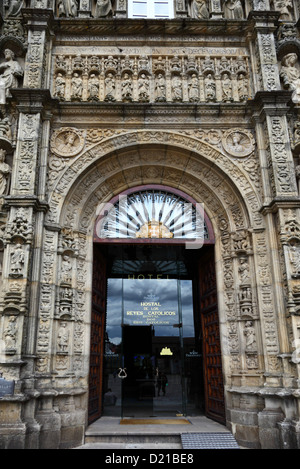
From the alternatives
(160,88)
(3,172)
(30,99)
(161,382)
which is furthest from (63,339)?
(160,88)

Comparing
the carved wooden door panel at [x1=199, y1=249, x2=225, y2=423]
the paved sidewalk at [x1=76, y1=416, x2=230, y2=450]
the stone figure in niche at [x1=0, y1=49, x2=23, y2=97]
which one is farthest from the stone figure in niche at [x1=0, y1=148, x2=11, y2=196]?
→ the paved sidewalk at [x1=76, y1=416, x2=230, y2=450]

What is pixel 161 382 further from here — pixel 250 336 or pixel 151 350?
pixel 250 336

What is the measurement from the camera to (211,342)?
9.12 m

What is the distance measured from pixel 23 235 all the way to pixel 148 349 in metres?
4.62

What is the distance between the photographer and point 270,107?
8469 mm

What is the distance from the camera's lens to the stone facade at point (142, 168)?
23.6ft

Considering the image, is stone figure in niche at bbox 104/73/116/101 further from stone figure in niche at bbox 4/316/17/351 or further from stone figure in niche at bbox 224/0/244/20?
stone figure in niche at bbox 4/316/17/351

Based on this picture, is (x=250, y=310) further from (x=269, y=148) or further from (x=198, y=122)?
(x=198, y=122)

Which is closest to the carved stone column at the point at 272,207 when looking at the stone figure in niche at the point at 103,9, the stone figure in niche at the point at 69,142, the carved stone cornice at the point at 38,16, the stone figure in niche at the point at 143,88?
the stone figure in niche at the point at 143,88

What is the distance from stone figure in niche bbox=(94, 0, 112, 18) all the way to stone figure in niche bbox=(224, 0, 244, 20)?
10.0 ft

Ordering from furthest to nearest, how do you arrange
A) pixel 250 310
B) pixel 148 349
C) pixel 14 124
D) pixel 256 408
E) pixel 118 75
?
pixel 148 349, pixel 118 75, pixel 14 124, pixel 250 310, pixel 256 408

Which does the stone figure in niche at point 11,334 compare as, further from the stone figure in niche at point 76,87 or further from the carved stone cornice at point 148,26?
the carved stone cornice at point 148,26

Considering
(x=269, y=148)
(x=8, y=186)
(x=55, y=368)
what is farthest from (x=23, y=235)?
(x=269, y=148)

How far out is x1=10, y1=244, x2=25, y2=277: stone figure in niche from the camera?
722 centimetres
